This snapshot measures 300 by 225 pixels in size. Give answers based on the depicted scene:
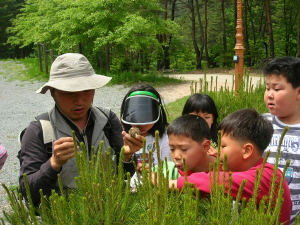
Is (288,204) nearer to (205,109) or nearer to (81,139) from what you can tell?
(81,139)

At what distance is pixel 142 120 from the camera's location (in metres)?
2.13

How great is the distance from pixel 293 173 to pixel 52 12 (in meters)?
20.6

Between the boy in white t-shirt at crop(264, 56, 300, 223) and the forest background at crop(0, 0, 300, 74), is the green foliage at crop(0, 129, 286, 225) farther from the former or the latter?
the forest background at crop(0, 0, 300, 74)

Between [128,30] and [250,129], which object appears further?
[128,30]

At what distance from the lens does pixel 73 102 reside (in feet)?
7.01

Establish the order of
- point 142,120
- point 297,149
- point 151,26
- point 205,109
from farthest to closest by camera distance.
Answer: point 151,26 < point 205,109 < point 297,149 < point 142,120

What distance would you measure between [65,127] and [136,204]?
29.9 inches

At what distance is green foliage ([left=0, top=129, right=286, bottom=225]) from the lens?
1.31 meters

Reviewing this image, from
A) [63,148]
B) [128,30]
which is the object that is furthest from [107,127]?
[128,30]

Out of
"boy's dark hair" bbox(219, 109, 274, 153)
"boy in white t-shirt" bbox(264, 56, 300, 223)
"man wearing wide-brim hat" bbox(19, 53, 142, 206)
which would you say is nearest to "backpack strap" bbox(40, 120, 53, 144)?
"man wearing wide-brim hat" bbox(19, 53, 142, 206)

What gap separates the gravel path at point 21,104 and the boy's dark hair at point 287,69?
399 cm

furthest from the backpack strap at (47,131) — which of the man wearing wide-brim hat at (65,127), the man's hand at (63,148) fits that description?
the man's hand at (63,148)

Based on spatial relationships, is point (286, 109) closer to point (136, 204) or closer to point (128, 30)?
point (136, 204)

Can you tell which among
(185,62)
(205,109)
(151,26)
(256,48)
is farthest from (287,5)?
(205,109)
